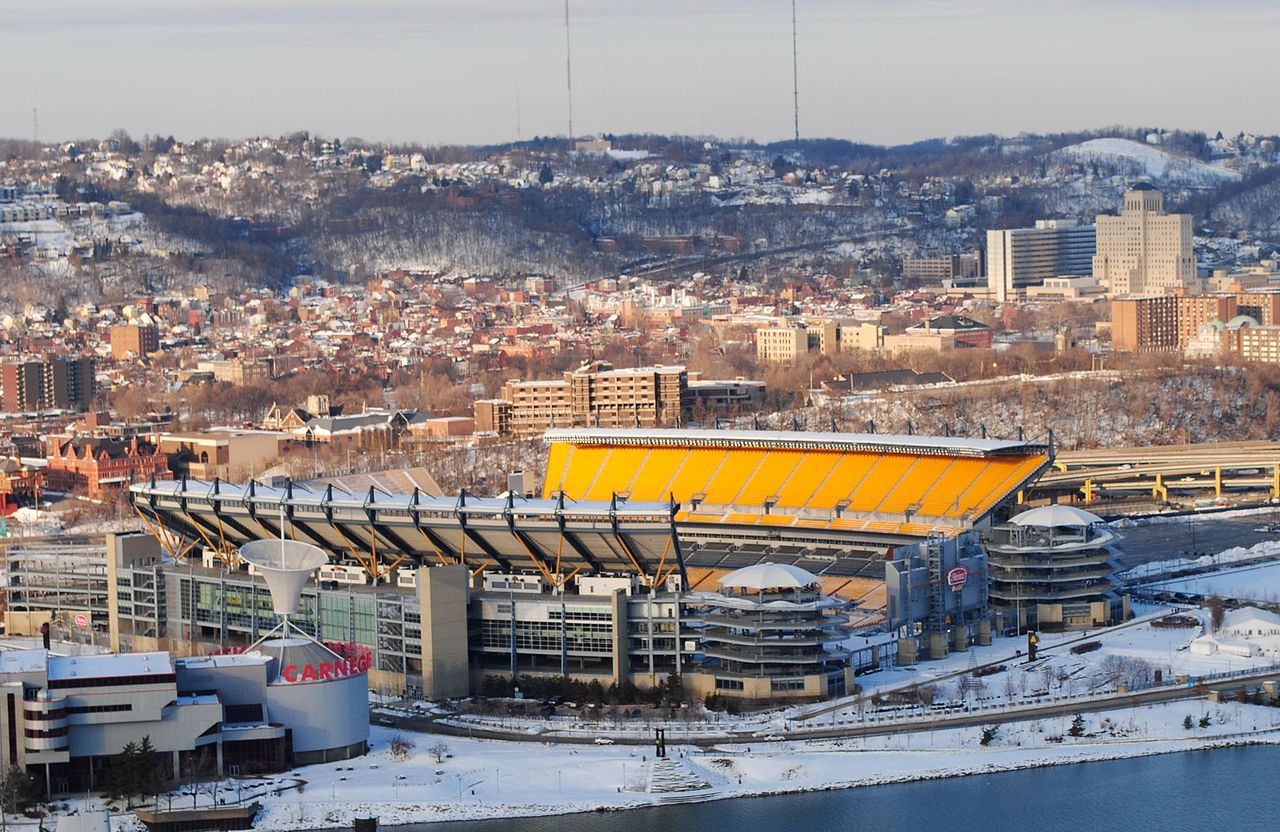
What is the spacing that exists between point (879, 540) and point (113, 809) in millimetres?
17962

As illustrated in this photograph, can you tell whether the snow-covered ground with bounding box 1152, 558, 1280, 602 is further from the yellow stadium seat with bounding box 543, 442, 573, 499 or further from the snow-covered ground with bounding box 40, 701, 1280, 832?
the yellow stadium seat with bounding box 543, 442, 573, 499

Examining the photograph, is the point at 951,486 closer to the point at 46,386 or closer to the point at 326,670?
the point at 326,670

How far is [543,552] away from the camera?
4328 centimetres

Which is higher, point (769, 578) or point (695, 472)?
point (695, 472)

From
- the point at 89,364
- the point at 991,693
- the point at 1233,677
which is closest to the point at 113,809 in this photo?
the point at 991,693

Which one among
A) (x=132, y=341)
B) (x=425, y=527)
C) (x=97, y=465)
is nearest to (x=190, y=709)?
(x=425, y=527)

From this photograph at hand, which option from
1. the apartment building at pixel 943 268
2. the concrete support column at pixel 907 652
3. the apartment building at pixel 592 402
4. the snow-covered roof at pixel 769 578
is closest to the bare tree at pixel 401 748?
the snow-covered roof at pixel 769 578

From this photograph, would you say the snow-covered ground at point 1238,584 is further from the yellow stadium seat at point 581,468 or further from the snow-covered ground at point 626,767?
the yellow stadium seat at point 581,468

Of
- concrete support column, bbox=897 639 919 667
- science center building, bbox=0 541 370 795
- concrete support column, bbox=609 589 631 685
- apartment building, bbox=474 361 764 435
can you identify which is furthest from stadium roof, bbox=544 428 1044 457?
apartment building, bbox=474 361 764 435

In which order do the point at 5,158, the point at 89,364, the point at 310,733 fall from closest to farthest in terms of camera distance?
the point at 310,733
the point at 89,364
the point at 5,158

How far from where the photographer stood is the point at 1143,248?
13725 cm

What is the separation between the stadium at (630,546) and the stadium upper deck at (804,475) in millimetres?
40

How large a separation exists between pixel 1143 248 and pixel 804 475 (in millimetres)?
87706

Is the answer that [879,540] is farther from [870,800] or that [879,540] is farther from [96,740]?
[96,740]
